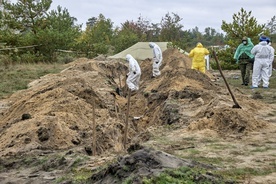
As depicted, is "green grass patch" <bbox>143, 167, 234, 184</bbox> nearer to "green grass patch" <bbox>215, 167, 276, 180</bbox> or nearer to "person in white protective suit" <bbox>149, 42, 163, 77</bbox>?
"green grass patch" <bbox>215, 167, 276, 180</bbox>

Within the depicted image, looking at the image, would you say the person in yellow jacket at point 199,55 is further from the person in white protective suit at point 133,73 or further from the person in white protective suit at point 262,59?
the person in white protective suit at point 133,73

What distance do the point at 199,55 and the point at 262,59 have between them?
8.87 ft

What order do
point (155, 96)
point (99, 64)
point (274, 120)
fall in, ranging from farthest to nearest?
point (99, 64) < point (155, 96) < point (274, 120)

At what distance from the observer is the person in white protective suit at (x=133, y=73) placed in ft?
50.4

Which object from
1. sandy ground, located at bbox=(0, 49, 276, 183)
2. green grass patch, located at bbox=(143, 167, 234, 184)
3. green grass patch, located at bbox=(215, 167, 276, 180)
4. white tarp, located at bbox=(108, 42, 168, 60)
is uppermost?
white tarp, located at bbox=(108, 42, 168, 60)

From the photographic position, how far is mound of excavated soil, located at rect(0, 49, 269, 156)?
827 cm

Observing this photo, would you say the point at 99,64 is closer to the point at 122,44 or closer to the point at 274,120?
the point at 274,120

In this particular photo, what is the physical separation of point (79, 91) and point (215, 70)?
50.7ft

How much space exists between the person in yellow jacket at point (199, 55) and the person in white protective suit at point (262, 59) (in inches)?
90.6

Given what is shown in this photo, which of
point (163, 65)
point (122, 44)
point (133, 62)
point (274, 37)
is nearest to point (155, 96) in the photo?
point (133, 62)

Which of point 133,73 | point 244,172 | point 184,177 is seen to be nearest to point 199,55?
point 133,73

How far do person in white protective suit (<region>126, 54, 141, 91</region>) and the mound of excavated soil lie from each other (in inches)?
15.6

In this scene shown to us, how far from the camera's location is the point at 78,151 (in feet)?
23.6

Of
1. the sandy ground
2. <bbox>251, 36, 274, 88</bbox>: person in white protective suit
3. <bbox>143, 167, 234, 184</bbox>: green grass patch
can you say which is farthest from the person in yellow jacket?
<bbox>143, 167, 234, 184</bbox>: green grass patch
